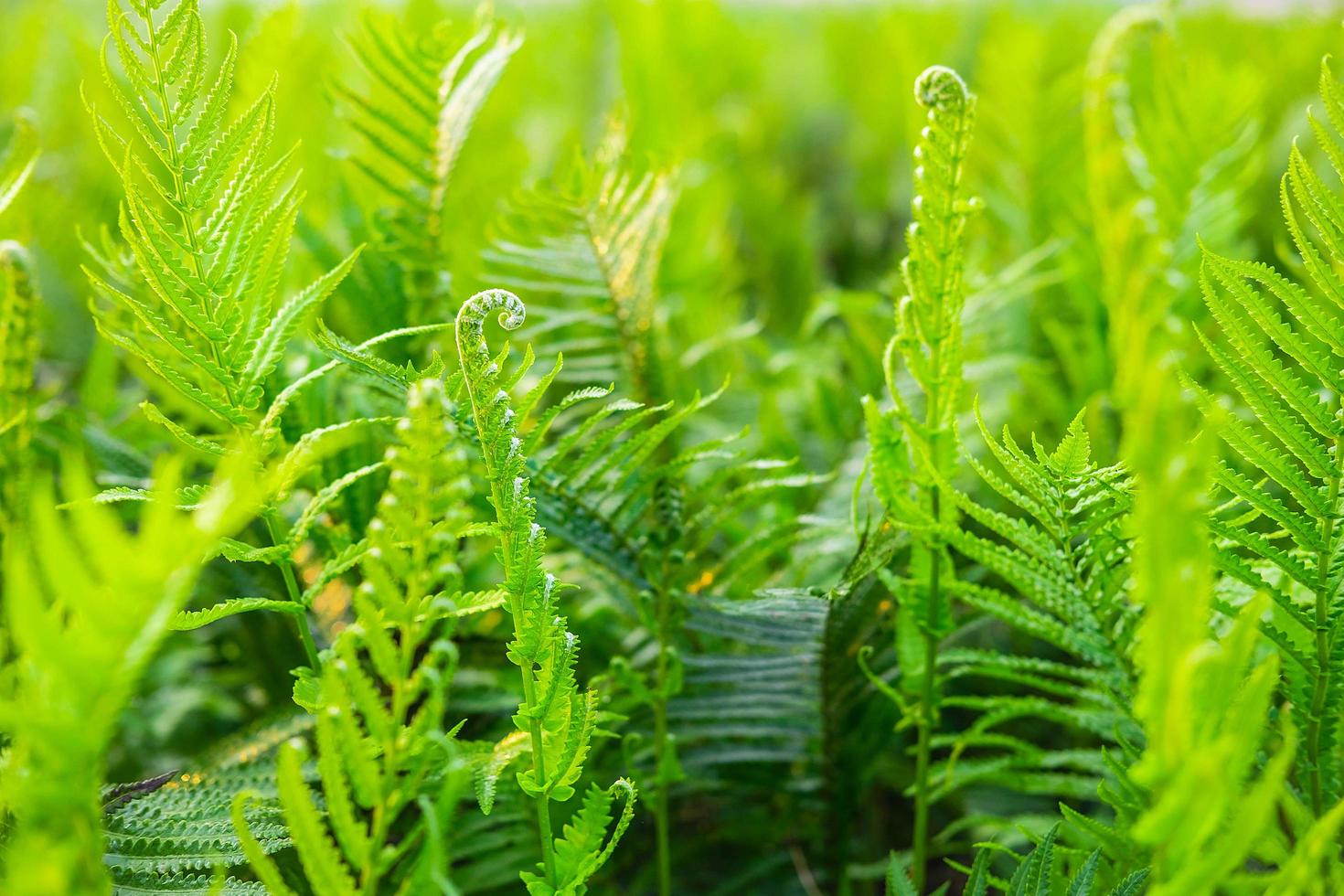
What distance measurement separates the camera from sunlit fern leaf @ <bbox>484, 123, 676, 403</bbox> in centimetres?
94

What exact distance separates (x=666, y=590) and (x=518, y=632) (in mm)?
271

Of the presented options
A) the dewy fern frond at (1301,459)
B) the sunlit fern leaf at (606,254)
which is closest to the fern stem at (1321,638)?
the dewy fern frond at (1301,459)

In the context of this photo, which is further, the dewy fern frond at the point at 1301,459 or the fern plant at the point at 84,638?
the dewy fern frond at the point at 1301,459

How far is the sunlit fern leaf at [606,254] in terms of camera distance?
940 mm

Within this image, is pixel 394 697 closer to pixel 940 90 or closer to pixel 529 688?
pixel 529 688

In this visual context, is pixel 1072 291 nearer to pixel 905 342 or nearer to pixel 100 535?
pixel 905 342

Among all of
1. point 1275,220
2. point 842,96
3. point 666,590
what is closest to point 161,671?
point 666,590

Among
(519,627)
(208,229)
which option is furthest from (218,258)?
(519,627)

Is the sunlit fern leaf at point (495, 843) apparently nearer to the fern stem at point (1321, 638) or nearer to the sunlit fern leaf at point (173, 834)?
the sunlit fern leaf at point (173, 834)

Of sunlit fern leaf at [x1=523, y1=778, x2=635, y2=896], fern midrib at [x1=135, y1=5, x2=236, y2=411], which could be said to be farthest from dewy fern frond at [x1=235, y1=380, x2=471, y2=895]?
fern midrib at [x1=135, y1=5, x2=236, y2=411]

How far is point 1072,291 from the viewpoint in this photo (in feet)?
4.13

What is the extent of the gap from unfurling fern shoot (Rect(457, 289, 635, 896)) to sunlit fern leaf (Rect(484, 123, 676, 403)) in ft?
1.24

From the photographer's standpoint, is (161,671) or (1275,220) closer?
(161,671)

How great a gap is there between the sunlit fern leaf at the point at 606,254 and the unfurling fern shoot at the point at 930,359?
29 cm
